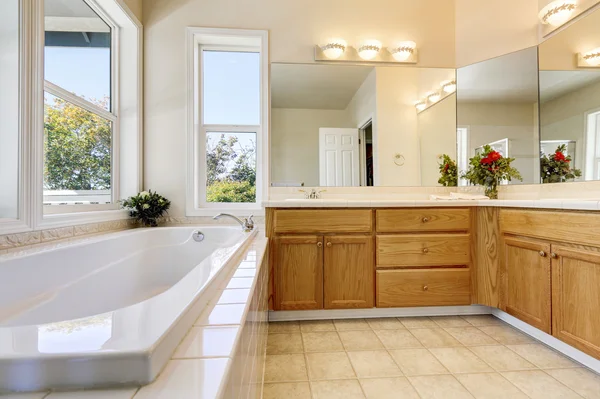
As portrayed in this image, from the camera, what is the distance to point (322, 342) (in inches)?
64.8

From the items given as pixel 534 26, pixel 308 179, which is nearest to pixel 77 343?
pixel 308 179

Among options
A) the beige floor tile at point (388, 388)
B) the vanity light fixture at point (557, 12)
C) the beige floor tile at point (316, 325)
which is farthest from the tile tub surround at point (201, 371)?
the vanity light fixture at point (557, 12)

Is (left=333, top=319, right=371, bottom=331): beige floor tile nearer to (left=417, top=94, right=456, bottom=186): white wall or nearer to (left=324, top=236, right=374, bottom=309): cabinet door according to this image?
(left=324, top=236, right=374, bottom=309): cabinet door

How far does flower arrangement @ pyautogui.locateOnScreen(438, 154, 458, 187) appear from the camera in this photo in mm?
2461

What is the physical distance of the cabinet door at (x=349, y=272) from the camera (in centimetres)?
190

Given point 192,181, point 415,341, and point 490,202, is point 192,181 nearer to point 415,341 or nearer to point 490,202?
point 415,341

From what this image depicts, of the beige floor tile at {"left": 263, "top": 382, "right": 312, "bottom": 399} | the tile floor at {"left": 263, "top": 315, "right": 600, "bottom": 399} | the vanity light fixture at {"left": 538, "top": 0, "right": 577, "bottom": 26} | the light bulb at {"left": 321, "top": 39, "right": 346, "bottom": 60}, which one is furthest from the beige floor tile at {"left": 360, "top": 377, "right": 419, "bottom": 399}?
the vanity light fixture at {"left": 538, "top": 0, "right": 577, "bottom": 26}

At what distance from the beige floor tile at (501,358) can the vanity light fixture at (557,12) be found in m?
2.21

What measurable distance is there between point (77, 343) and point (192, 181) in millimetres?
2061

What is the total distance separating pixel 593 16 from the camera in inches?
70.0

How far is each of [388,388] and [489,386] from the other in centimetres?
44

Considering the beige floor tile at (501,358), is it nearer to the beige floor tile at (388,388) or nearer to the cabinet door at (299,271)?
the beige floor tile at (388,388)

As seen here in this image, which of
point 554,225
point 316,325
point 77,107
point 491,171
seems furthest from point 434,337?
point 77,107

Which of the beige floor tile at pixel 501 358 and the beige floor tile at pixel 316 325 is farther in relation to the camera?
the beige floor tile at pixel 316 325
